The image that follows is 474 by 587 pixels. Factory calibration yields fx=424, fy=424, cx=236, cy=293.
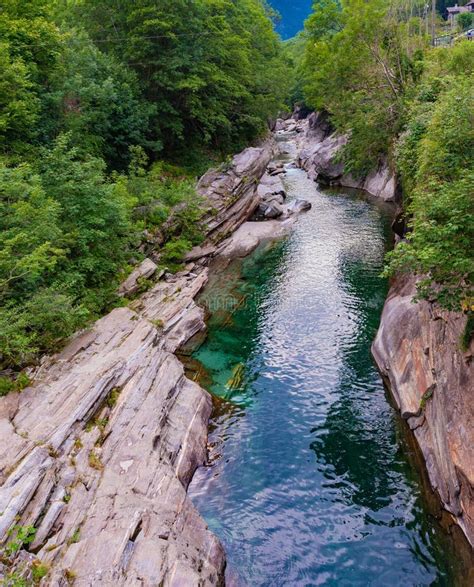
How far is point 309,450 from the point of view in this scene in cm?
1310

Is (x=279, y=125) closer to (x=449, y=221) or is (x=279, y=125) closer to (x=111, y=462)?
(x=449, y=221)

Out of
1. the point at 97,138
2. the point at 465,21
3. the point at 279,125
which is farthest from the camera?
the point at 279,125

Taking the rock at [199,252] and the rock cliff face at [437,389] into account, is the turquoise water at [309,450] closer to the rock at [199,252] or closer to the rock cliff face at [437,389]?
the rock cliff face at [437,389]

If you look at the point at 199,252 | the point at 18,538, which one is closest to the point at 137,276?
the point at 199,252

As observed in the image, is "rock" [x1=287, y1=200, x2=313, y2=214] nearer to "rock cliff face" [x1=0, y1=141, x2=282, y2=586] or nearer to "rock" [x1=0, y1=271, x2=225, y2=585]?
"rock cliff face" [x1=0, y1=141, x2=282, y2=586]

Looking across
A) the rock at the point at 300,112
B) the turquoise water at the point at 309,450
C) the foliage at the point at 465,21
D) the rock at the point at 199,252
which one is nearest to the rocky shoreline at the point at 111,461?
the turquoise water at the point at 309,450

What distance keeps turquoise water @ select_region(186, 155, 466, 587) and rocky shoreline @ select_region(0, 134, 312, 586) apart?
1.00 m

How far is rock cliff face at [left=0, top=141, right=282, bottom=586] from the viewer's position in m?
8.48

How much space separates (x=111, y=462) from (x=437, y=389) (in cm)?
921

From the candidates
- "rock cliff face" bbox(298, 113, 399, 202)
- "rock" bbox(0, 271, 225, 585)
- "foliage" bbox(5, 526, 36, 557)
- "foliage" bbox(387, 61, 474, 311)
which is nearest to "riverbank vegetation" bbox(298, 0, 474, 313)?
"foliage" bbox(387, 61, 474, 311)

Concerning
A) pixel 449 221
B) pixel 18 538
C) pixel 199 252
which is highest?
pixel 449 221

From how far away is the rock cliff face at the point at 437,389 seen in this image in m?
10.1

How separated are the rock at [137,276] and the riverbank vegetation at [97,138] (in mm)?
484

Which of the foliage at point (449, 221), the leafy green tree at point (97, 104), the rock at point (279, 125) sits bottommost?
the foliage at point (449, 221)
